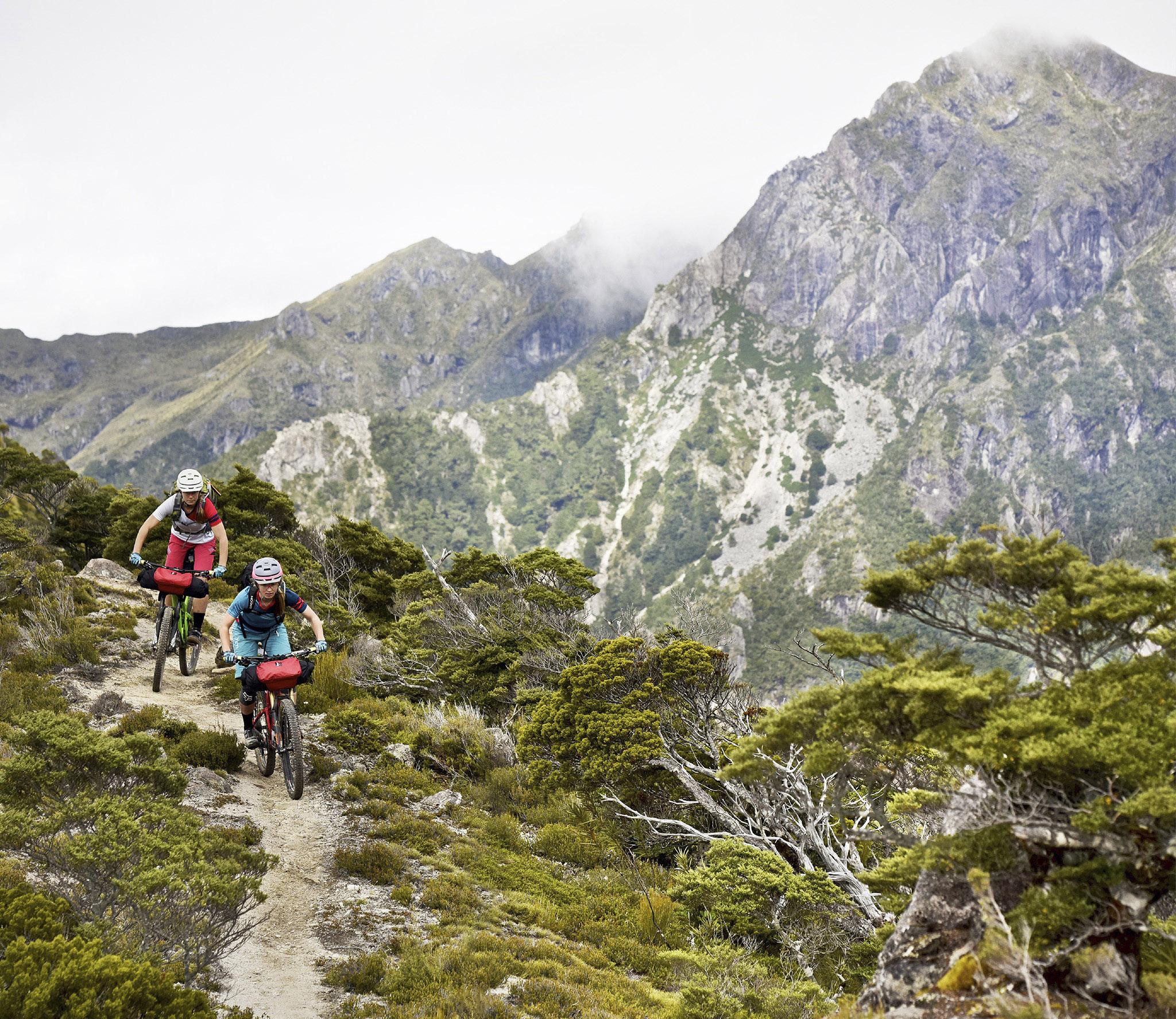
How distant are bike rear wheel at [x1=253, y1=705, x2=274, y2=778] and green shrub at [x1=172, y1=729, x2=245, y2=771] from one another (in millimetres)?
284

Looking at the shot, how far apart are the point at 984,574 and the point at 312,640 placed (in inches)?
574

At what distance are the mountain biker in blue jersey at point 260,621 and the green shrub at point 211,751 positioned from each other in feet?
4.05

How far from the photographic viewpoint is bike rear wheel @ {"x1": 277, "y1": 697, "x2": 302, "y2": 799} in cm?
809

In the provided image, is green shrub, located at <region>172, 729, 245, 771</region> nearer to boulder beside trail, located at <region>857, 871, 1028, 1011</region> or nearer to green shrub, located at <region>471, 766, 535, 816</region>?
green shrub, located at <region>471, 766, 535, 816</region>

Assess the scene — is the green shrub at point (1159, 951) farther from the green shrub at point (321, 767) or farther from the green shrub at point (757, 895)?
the green shrub at point (321, 767)

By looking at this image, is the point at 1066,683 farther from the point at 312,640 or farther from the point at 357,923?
the point at 312,640

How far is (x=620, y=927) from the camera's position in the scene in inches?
318

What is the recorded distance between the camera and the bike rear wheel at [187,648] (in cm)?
1057

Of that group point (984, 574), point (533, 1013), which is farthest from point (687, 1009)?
point (984, 574)

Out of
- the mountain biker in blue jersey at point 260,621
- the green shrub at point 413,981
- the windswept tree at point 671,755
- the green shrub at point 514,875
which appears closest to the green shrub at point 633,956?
the green shrub at point 514,875

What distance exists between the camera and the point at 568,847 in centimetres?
1014

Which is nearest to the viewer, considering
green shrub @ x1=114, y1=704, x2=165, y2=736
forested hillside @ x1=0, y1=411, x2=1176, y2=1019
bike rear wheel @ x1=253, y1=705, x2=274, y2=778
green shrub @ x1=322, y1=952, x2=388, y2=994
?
forested hillside @ x1=0, y1=411, x2=1176, y2=1019

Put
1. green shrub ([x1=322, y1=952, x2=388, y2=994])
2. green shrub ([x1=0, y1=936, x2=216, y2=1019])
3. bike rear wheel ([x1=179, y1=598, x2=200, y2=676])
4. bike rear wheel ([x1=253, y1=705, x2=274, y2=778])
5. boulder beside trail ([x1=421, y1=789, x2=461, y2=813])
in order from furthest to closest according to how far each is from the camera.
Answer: bike rear wheel ([x1=179, y1=598, x2=200, y2=676]) < boulder beside trail ([x1=421, y1=789, x2=461, y2=813]) < bike rear wheel ([x1=253, y1=705, x2=274, y2=778]) < green shrub ([x1=322, y1=952, x2=388, y2=994]) < green shrub ([x1=0, y1=936, x2=216, y2=1019])

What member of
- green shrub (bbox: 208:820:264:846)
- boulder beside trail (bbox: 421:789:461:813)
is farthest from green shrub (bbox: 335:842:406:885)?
boulder beside trail (bbox: 421:789:461:813)
